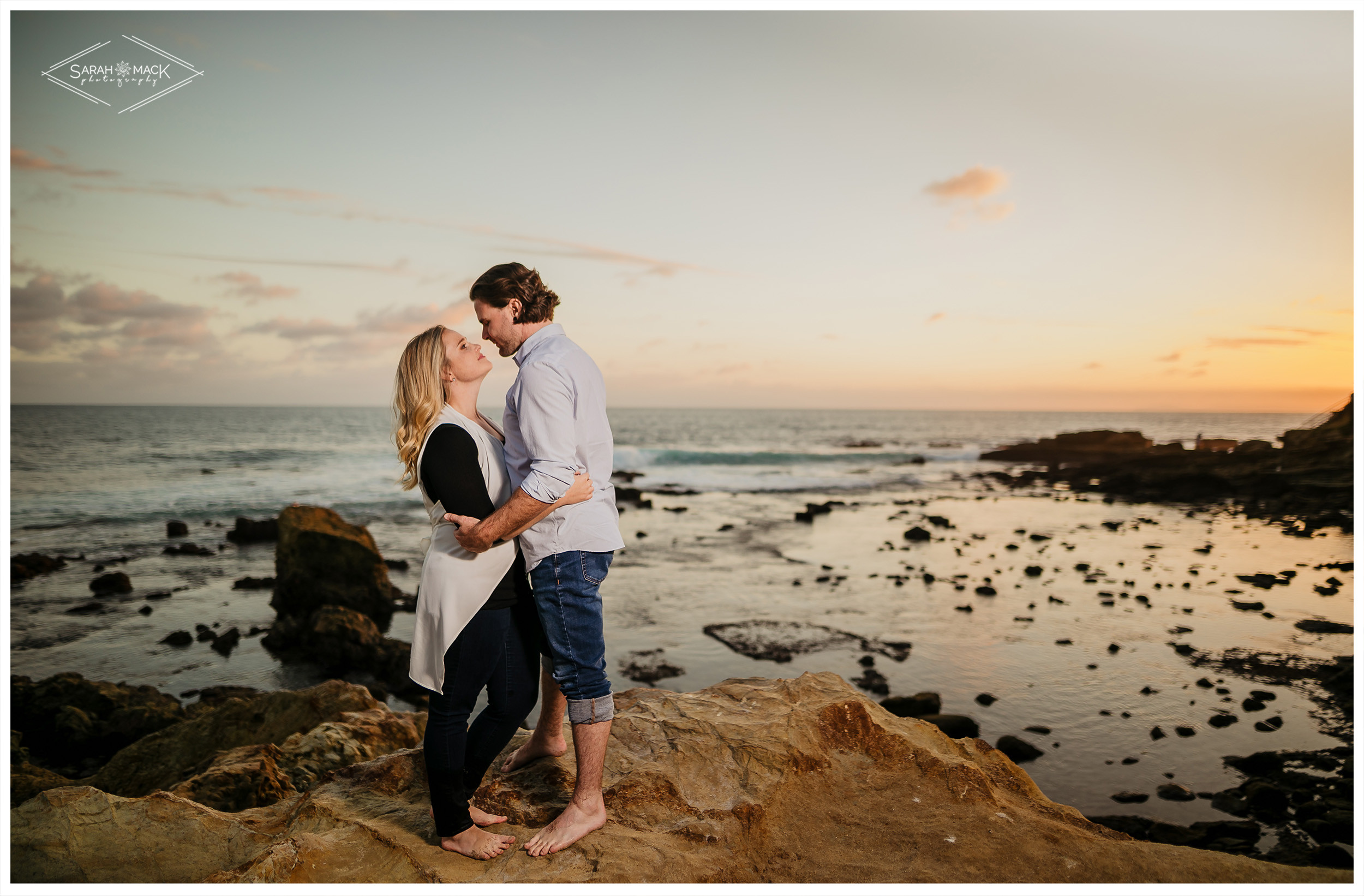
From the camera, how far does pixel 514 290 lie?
3.04 m

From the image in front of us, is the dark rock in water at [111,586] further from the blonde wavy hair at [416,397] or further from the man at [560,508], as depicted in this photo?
the man at [560,508]

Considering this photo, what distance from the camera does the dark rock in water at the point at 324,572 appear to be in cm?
1146

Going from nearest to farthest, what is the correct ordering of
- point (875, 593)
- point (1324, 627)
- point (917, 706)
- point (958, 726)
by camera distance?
1. point (958, 726)
2. point (917, 706)
3. point (1324, 627)
4. point (875, 593)

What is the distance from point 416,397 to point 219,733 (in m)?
4.76

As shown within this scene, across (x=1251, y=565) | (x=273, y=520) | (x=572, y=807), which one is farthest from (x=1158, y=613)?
(x=273, y=520)

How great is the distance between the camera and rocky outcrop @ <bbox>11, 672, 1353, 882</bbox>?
2982 millimetres

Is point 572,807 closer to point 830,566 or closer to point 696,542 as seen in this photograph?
point 830,566

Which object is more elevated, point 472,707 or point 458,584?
point 458,584

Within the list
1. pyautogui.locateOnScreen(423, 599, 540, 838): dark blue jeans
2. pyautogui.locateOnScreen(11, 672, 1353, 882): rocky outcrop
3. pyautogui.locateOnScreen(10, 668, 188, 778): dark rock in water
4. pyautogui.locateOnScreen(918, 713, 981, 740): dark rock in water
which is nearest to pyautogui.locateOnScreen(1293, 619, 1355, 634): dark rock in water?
pyautogui.locateOnScreen(918, 713, 981, 740): dark rock in water

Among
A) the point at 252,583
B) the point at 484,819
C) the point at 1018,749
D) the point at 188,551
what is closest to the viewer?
the point at 484,819

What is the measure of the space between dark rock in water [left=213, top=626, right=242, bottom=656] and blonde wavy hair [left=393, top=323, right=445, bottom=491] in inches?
372

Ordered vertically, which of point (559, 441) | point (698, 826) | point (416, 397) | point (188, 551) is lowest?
point (188, 551)

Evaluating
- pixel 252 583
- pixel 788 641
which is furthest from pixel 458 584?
pixel 252 583

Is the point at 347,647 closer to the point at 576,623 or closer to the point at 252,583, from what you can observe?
the point at 252,583
